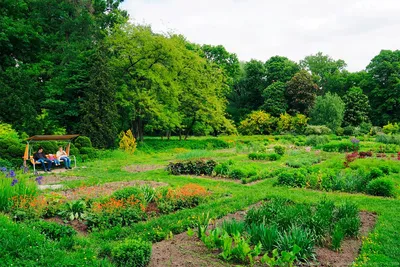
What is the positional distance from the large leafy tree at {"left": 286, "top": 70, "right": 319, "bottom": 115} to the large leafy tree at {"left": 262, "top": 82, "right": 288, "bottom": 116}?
86cm

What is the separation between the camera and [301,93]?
41938 millimetres

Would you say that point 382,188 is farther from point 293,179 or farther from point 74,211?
point 74,211

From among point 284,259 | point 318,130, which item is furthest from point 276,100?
point 284,259

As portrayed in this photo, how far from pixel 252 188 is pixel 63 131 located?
15.6 meters

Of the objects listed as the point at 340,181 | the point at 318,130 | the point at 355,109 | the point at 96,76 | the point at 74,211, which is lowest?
the point at 74,211

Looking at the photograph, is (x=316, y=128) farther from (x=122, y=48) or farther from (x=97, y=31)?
(x=97, y=31)

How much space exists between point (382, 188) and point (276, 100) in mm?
35680

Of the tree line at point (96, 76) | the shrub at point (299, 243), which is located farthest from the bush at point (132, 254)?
the tree line at point (96, 76)

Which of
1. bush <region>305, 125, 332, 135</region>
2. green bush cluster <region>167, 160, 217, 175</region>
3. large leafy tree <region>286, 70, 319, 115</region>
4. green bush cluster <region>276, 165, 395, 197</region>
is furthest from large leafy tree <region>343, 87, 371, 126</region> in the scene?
green bush cluster <region>276, 165, 395, 197</region>

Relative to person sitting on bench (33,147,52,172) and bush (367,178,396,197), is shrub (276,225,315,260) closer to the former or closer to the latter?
bush (367,178,396,197)

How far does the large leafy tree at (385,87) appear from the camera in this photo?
42.6 metres

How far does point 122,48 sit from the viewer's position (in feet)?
82.0

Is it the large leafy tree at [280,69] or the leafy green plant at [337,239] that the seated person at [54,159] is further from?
the large leafy tree at [280,69]

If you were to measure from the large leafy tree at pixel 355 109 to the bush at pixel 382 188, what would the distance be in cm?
3318
